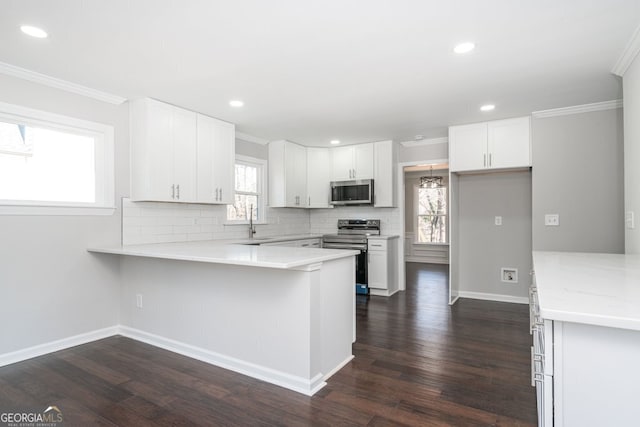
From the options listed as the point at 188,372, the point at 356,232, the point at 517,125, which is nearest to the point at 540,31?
the point at 517,125

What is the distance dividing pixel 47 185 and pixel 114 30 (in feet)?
5.28

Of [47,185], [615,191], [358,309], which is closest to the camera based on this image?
[47,185]

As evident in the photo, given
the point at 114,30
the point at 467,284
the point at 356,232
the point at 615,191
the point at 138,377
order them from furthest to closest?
1. the point at 356,232
2. the point at 467,284
3. the point at 615,191
4. the point at 138,377
5. the point at 114,30

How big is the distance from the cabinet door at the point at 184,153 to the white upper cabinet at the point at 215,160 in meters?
0.07

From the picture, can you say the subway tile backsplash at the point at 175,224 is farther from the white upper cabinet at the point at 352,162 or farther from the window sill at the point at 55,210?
the white upper cabinet at the point at 352,162

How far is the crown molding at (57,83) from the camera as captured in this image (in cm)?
270

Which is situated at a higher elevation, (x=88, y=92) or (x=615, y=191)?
(x=88, y=92)

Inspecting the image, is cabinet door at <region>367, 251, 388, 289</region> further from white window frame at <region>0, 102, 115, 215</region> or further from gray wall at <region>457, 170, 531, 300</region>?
white window frame at <region>0, 102, 115, 215</region>

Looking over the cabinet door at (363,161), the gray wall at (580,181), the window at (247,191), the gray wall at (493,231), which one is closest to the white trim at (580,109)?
the gray wall at (580,181)

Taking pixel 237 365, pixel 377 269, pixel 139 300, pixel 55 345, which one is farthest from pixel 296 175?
pixel 55 345

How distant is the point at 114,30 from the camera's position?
7.14 ft

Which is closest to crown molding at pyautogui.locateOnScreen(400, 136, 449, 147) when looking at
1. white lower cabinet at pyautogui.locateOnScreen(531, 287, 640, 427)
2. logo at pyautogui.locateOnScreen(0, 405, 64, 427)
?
white lower cabinet at pyautogui.locateOnScreen(531, 287, 640, 427)

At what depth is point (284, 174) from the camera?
522 cm

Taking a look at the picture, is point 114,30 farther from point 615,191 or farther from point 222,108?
point 615,191
